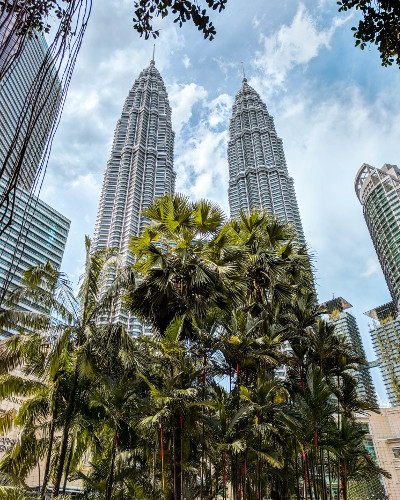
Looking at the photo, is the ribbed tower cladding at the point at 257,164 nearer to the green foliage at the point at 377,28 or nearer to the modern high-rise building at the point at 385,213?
the modern high-rise building at the point at 385,213

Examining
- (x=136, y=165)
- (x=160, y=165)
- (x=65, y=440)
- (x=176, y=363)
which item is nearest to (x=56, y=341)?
(x=65, y=440)

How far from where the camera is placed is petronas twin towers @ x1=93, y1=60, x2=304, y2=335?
214ft

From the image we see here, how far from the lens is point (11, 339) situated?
731 centimetres

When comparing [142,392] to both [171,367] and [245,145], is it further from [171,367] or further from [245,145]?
[245,145]

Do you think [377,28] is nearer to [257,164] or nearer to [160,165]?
[257,164]

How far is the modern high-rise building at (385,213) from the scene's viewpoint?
54.1 metres

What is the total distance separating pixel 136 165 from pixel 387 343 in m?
57.3

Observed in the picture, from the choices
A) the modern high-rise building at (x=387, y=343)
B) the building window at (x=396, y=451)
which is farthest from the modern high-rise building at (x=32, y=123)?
the modern high-rise building at (x=387, y=343)

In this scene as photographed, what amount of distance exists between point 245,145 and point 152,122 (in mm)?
23466

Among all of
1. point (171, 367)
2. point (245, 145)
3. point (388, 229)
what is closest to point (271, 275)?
point (171, 367)

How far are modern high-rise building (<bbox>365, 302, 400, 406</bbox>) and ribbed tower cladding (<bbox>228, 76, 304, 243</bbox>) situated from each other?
901 inches

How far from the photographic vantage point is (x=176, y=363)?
7.02 metres

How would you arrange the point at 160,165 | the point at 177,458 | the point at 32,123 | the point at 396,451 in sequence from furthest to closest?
the point at 160,165, the point at 396,451, the point at 177,458, the point at 32,123

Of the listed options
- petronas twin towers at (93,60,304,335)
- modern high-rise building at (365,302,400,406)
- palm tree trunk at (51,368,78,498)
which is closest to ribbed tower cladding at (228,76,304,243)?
petronas twin towers at (93,60,304,335)
